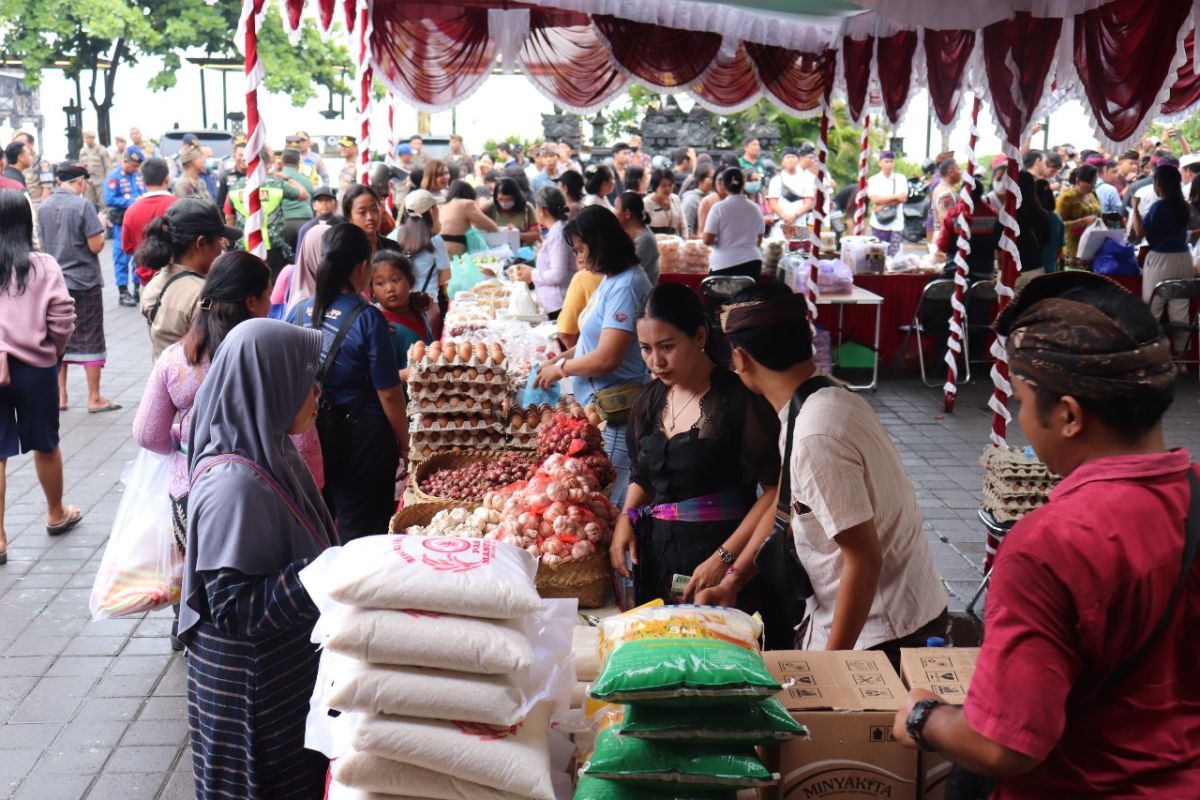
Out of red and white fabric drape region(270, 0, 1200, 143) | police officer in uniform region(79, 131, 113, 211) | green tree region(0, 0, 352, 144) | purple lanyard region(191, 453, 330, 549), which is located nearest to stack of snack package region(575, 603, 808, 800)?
purple lanyard region(191, 453, 330, 549)

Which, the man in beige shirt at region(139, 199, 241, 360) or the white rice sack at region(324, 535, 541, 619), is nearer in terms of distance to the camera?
the white rice sack at region(324, 535, 541, 619)

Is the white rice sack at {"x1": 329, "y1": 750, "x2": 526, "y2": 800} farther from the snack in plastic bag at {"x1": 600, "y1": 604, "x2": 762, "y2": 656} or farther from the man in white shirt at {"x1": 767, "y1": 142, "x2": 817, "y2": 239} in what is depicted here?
the man in white shirt at {"x1": 767, "y1": 142, "x2": 817, "y2": 239}

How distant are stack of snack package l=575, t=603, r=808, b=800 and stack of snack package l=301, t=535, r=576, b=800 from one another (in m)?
0.17

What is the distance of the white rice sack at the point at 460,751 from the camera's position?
6.63 ft

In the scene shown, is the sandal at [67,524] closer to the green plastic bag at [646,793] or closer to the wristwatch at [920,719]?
the green plastic bag at [646,793]

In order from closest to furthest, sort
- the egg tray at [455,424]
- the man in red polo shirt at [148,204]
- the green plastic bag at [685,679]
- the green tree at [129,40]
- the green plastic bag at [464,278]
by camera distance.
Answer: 1. the green plastic bag at [685,679]
2. the egg tray at [455,424]
3. the green plastic bag at [464,278]
4. the man in red polo shirt at [148,204]
5. the green tree at [129,40]

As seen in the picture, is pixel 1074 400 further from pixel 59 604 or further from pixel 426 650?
pixel 59 604

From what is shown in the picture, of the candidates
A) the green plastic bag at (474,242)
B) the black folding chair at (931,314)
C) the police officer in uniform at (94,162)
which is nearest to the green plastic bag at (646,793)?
the green plastic bag at (474,242)

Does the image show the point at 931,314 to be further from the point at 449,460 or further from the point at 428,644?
the point at 428,644

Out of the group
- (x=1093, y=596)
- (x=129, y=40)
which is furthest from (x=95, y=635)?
(x=129, y=40)

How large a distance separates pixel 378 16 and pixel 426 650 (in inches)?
348

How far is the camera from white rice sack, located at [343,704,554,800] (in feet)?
6.63

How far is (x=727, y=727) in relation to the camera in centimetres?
191

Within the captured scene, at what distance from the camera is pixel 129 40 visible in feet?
94.2
